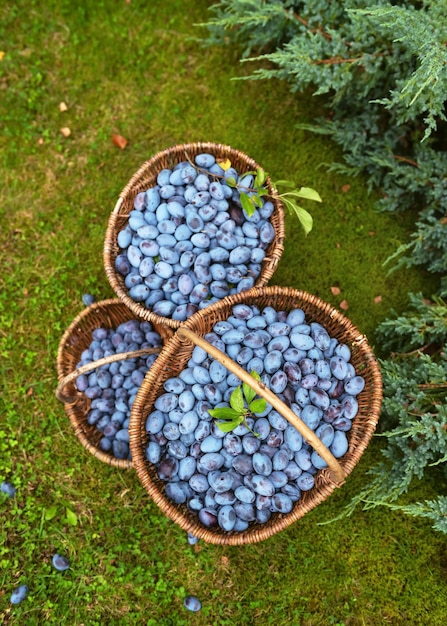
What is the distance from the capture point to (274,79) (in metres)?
3.35

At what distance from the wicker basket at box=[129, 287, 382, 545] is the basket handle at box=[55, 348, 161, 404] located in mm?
225

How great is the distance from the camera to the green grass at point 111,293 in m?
2.72

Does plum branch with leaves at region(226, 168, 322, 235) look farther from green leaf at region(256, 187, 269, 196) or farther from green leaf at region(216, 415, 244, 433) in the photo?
green leaf at region(216, 415, 244, 433)

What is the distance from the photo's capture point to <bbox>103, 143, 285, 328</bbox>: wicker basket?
8.07 ft

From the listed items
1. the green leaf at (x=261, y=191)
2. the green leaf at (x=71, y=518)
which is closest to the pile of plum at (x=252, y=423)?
the green leaf at (x=261, y=191)

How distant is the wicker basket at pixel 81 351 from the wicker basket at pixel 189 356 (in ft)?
0.82

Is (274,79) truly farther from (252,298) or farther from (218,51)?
(252,298)

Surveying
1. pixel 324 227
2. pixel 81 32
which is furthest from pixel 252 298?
pixel 81 32

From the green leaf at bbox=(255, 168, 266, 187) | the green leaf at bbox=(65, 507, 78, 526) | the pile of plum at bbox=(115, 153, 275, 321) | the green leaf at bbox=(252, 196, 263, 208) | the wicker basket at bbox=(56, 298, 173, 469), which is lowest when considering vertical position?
the green leaf at bbox=(65, 507, 78, 526)

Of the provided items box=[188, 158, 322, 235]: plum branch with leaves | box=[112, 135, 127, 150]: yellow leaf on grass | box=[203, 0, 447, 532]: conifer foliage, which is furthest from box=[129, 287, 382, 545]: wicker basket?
box=[112, 135, 127, 150]: yellow leaf on grass

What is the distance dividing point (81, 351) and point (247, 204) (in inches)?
48.4

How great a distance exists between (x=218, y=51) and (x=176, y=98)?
43 cm

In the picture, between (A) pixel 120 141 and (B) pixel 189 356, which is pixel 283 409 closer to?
(B) pixel 189 356

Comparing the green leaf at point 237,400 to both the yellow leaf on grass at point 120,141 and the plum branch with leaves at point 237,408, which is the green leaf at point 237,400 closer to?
the plum branch with leaves at point 237,408
